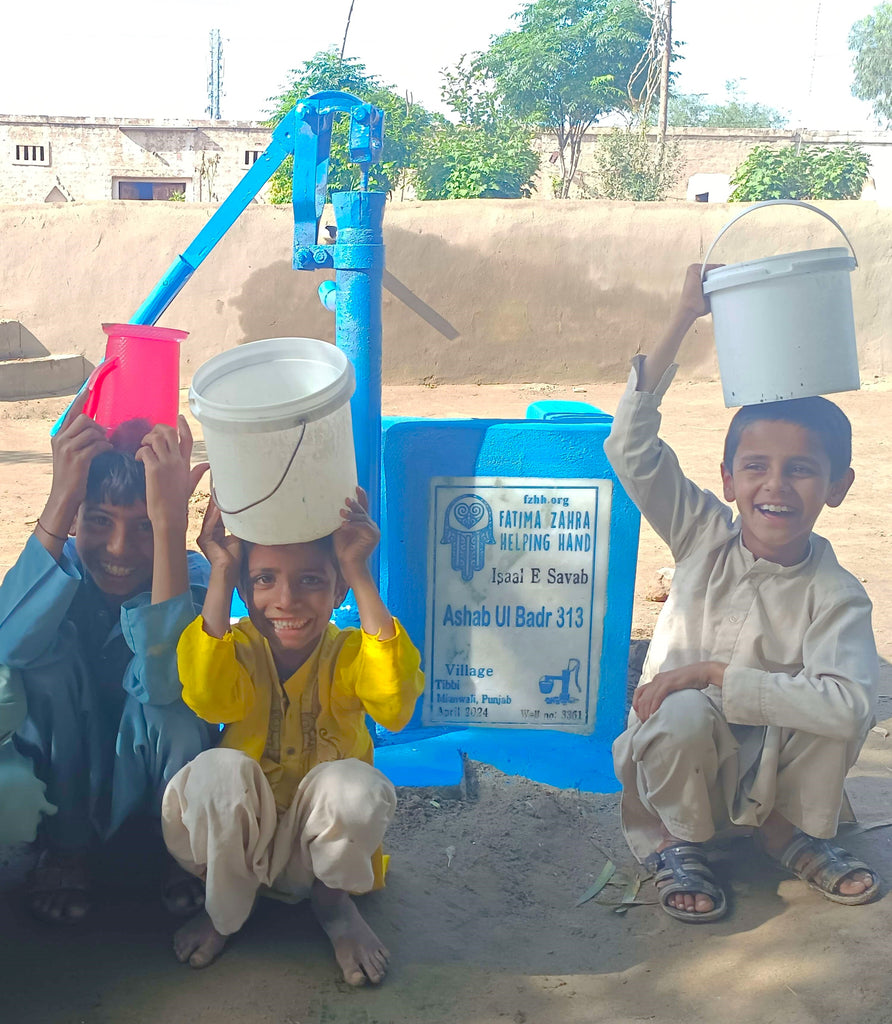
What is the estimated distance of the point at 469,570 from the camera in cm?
293

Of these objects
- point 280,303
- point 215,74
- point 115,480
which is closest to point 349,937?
point 115,480

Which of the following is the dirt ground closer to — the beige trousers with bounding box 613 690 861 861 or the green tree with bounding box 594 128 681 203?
the beige trousers with bounding box 613 690 861 861

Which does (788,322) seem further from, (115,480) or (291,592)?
(115,480)

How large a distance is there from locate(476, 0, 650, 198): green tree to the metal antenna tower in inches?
1352

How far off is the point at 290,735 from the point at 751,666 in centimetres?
95

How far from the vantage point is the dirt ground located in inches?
73.4

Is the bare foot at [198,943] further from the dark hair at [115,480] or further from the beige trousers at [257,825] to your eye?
the dark hair at [115,480]

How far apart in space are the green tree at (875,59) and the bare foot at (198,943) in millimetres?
42567

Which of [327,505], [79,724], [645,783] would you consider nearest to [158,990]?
[79,724]

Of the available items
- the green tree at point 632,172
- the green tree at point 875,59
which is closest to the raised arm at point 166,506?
the green tree at point 632,172

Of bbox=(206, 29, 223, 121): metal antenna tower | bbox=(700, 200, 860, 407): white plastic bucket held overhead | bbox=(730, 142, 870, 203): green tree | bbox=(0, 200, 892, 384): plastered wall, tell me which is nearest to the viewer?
bbox=(700, 200, 860, 407): white plastic bucket held overhead

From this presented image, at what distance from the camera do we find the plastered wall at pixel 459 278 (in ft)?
29.5

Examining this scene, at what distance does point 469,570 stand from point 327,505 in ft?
3.33

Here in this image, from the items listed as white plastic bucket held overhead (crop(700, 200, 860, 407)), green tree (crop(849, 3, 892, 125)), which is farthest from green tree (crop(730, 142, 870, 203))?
green tree (crop(849, 3, 892, 125))
